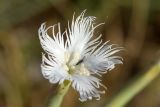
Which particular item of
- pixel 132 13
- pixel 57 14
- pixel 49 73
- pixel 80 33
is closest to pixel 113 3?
pixel 132 13

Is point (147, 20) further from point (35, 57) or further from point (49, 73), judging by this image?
point (49, 73)

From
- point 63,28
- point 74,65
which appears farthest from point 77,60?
point 63,28

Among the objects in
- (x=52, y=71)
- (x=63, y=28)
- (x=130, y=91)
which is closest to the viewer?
(x=52, y=71)

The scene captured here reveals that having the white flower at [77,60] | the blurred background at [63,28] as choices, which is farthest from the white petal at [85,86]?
the blurred background at [63,28]

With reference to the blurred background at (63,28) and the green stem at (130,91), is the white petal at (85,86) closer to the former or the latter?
the green stem at (130,91)

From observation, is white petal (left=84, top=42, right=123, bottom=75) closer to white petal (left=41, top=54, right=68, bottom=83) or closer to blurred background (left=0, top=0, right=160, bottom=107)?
white petal (left=41, top=54, right=68, bottom=83)

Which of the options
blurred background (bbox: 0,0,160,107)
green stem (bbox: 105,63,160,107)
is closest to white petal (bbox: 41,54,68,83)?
green stem (bbox: 105,63,160,107)

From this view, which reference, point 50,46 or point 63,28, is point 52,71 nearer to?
point 50,46
